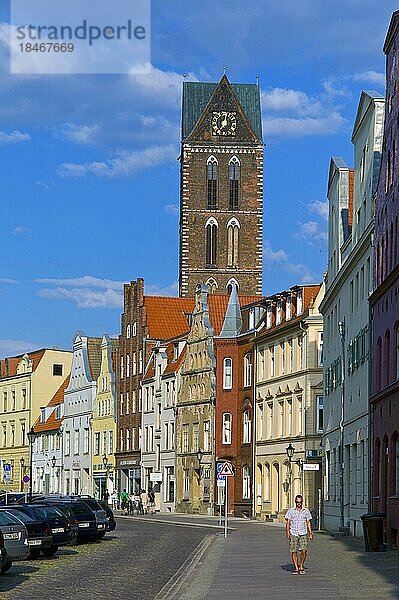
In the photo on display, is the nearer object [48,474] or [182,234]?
[48,474]

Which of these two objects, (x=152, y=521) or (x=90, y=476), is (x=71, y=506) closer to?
(x=152, y=521)

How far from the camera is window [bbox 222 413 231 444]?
83675 millimetres

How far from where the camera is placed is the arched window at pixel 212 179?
138625 millimetres

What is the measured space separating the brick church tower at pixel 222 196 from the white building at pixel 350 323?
7102 cm

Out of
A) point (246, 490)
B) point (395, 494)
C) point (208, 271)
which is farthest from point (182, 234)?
point (395, 494)

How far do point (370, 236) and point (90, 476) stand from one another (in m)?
69.9

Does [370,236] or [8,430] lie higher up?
[370,236]

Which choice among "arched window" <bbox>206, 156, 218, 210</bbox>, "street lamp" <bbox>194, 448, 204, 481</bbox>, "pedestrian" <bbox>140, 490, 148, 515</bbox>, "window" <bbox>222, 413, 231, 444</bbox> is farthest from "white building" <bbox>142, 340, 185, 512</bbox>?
"arched window" <bbox>206, 156, 218, 210</bbox>

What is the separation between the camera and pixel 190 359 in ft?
298

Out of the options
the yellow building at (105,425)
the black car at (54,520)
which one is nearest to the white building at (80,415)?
the yellow building at (105,425)

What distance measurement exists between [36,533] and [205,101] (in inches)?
4472

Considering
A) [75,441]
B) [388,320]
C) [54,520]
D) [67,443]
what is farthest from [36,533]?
[67,443]

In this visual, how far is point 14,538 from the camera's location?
30.2 meters

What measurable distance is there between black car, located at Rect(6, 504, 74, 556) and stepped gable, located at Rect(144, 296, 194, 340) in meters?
62.4
